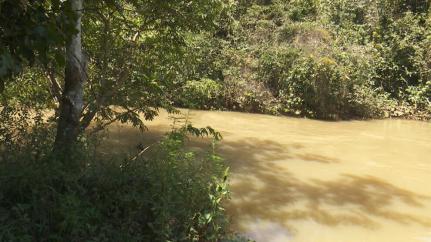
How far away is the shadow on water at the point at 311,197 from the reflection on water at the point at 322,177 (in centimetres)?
1

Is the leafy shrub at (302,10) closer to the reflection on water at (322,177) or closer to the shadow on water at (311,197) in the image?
the reflection on water at (322,177)

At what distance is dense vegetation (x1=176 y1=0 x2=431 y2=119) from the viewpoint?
45.3 feet

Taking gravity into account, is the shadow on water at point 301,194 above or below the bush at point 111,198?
below

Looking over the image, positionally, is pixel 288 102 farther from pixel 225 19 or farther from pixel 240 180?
pixel 240 180

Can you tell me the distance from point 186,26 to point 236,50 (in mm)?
9010

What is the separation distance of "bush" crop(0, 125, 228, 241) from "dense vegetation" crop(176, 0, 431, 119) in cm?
808

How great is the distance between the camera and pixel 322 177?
807cm

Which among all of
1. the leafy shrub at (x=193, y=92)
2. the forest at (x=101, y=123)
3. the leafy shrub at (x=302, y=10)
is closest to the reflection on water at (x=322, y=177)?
the forest at (x=101, y=123)

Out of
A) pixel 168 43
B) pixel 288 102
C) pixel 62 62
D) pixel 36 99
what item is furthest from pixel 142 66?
pixel 288 102

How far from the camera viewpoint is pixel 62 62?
2766 mm

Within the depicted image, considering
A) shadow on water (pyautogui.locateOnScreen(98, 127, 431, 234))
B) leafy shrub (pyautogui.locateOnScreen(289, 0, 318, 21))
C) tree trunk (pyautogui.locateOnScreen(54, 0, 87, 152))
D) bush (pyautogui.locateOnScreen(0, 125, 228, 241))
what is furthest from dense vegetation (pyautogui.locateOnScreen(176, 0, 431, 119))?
bush (pyautogui.locateOnScreen(0, 125, 228, 241))

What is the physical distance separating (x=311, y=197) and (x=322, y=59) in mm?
7353

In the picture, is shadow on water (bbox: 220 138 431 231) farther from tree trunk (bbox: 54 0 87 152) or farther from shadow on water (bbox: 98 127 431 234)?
tree trunk (bbox: 54 0 87 152)

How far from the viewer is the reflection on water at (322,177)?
599 centimetres
